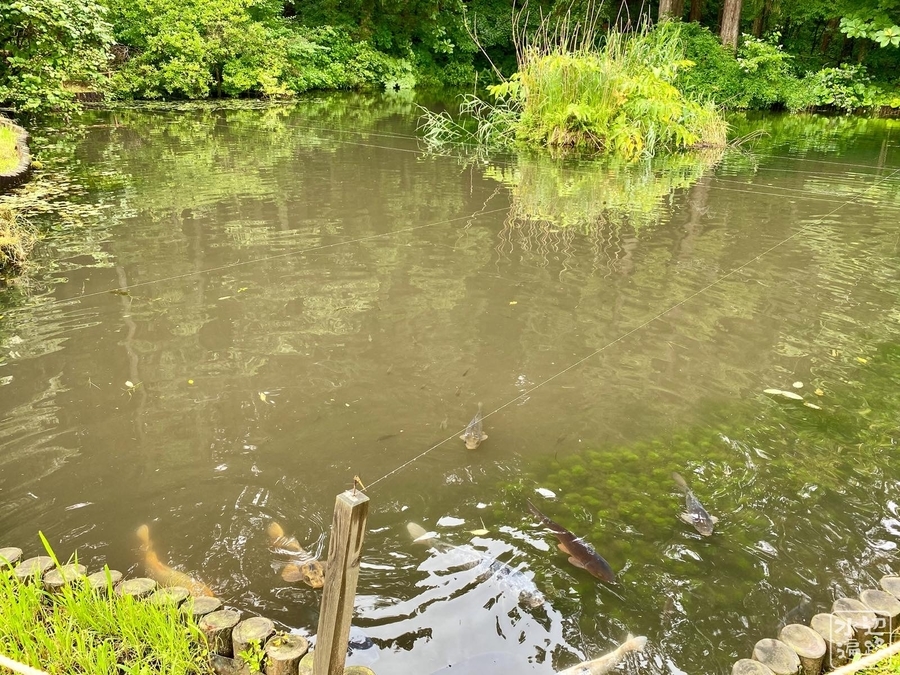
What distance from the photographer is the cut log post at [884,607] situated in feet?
5.85

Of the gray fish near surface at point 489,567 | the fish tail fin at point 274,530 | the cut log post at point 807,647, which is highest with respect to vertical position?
the cut log post at point 807,647

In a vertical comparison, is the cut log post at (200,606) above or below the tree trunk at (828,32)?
below

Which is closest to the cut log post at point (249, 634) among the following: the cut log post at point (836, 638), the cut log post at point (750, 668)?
the cut log post at point (750, 668)

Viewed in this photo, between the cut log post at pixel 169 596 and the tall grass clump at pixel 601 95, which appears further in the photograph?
the tall grass clump at pixel 601 95

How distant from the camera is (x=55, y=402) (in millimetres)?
2941

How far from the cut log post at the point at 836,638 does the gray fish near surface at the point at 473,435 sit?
Result: 135cm

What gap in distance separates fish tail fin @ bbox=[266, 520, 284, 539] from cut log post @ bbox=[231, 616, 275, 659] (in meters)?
0.54

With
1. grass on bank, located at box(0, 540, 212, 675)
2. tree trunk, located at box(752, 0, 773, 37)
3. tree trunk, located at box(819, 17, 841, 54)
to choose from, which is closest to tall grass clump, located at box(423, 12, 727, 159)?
grass on bank, located at box(0, 540, 212, 675)

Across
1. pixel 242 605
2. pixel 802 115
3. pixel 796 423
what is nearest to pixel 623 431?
pixel 796 423

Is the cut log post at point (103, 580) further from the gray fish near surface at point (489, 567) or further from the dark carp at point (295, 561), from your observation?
the gray fish near surface at point (489, 567)

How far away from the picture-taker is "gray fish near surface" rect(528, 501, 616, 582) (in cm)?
211

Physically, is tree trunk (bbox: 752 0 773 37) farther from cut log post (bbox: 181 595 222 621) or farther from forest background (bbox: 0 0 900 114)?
cut log post (bbox: 181 595 222 621)

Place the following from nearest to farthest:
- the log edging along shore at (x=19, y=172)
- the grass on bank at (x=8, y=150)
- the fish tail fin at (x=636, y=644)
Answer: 1. the fish tail fin at (x=636, y=644)
2. the log edging along shore at (x=19, y=172)
3. the grass on bank at (x=8, y=150)

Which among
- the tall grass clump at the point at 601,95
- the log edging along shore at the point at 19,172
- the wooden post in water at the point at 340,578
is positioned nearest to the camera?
the wooden post in water at the point at 340,578
